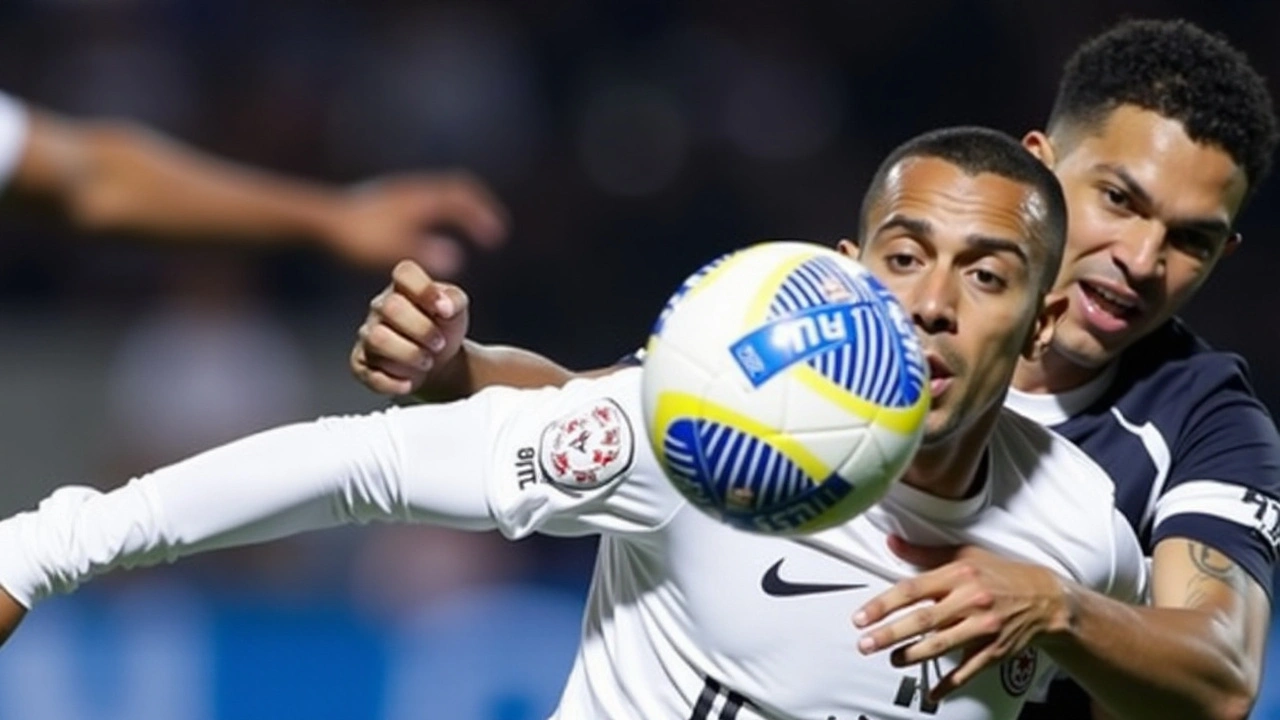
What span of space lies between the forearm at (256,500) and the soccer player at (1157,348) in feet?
0.92

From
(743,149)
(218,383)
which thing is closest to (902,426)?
(218,383)

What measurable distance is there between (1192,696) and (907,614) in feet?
2.56

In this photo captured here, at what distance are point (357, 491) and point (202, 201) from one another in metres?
0.50

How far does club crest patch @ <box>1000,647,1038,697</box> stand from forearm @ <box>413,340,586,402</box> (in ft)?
3.16

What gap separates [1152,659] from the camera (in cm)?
377

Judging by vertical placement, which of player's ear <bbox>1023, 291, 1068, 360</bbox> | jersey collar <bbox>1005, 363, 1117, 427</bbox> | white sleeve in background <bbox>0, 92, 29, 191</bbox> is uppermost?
white sleeve in background <bbox>0, 92, 29, 191</bbox>

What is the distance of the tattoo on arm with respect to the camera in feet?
13.6

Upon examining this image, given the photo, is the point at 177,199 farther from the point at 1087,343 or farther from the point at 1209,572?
the point at 1209,572

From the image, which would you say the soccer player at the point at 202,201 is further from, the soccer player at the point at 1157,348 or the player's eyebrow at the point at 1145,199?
the player's eyebrow at the point at 1145,199

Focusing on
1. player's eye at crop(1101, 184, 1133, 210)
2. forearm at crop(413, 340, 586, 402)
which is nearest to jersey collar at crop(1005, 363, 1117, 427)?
player's eye at crop(1101, 184, 1133, 210)

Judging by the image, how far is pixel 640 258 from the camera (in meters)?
9.62

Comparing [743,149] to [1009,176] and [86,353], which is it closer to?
[86,353]

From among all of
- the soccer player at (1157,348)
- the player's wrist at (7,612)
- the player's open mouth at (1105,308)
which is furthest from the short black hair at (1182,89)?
the player's wrist at (7,612)

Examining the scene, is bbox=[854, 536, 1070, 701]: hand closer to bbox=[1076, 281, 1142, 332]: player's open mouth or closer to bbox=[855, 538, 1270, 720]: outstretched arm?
bbox=[855, 538, 1270, 720]: outstretched arm
